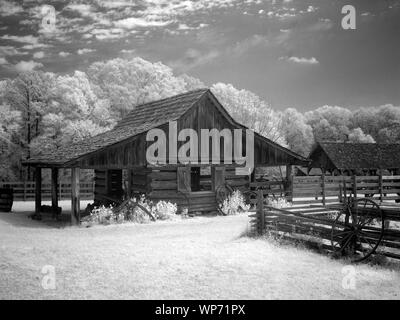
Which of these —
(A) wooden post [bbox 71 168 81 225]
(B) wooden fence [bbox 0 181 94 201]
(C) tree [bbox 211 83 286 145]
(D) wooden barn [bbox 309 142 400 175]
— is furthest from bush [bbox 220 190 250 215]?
(C) tree [bbox 211 83 286 145]

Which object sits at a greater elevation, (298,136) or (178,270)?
(298,136)

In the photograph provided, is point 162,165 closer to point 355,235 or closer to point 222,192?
point 222,192

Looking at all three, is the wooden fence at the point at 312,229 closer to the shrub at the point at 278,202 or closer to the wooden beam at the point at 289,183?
the shrub at the point at 278,202

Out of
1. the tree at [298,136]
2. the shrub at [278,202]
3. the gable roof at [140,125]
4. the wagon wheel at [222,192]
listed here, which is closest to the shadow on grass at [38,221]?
the gable roof at [140,125]

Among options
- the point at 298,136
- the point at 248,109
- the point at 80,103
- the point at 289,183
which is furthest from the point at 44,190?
the point at 298,136

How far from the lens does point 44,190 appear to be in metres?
30.3

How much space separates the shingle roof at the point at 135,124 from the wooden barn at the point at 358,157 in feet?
58.3

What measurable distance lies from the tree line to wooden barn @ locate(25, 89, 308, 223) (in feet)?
21.6

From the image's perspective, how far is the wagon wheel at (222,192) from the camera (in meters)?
19.5

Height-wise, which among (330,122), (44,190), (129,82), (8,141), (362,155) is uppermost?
(330,122)

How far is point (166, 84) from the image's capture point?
3875 centimetres

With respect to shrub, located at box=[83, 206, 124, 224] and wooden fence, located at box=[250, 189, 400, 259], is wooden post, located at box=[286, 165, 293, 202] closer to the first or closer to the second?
wooden fence, located at box=[250, 189, 400, 259]

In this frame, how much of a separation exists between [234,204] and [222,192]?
89cm

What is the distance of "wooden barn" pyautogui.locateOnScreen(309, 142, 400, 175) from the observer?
34.6 metres
